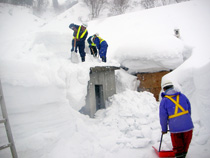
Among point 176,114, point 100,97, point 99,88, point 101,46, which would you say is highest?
point 101,46

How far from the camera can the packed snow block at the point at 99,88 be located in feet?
19.6

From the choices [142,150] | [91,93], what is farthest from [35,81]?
[142,150]

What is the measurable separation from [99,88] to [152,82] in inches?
138

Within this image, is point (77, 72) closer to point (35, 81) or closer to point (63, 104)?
point (63, 104)

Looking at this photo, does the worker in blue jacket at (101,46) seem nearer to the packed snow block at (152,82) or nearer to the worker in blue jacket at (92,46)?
the worker in blue jacket at (92,46)

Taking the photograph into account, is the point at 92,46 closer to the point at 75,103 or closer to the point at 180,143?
the point at 75,103

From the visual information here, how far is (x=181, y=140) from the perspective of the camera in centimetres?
310

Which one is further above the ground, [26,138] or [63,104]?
[63,104]

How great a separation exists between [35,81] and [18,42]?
327 cm

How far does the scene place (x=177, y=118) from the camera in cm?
300

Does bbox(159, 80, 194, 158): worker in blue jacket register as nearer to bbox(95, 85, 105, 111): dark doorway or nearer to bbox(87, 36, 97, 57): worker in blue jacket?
bbox(95, 85, 105, 111): dark doorway

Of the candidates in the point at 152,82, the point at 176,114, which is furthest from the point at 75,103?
the point at 152,82

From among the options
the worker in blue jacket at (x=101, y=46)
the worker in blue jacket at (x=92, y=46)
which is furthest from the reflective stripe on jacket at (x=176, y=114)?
the worker in blue jacket at (x=92, y=46)

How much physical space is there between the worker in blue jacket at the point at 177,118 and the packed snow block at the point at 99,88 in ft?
10.1
